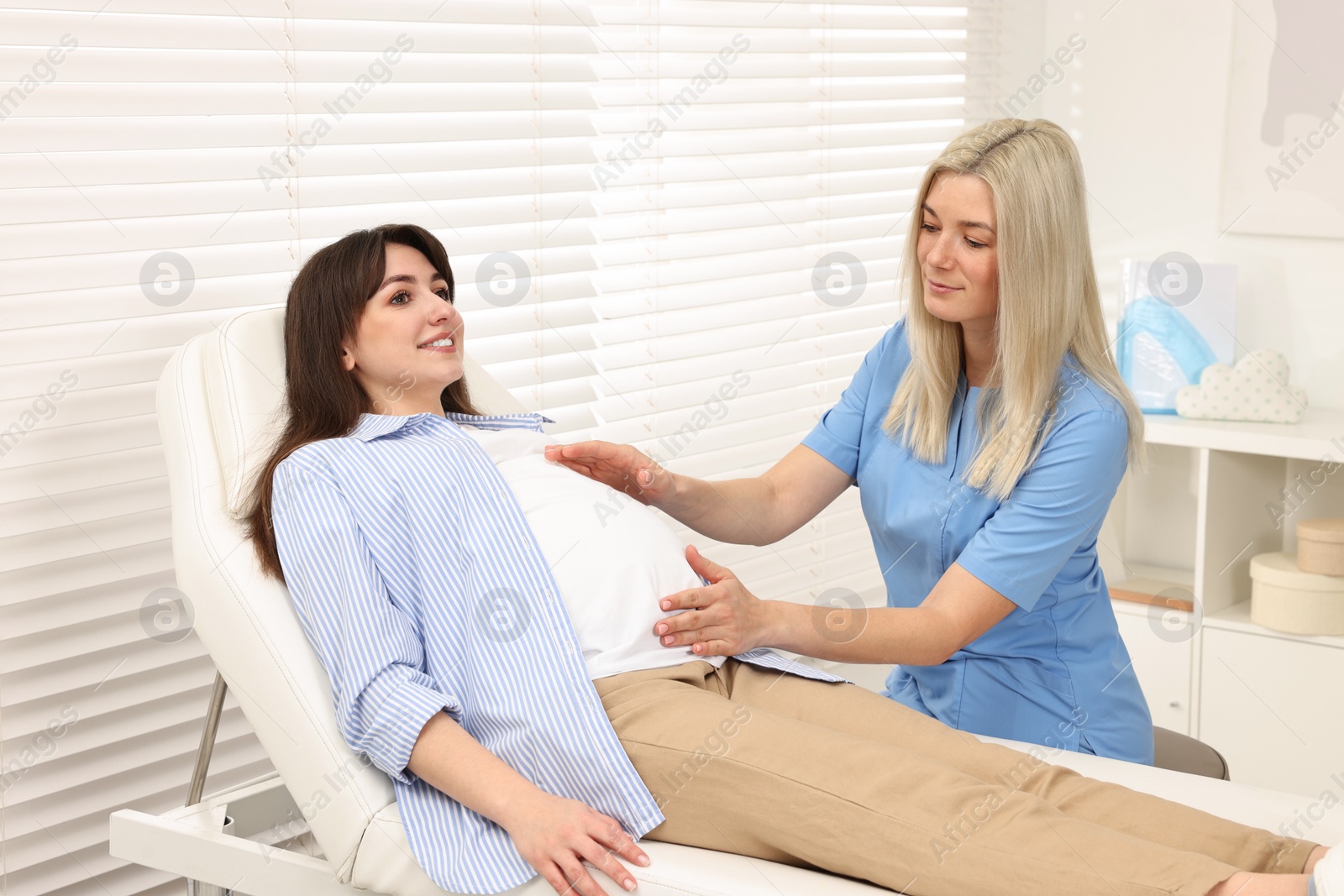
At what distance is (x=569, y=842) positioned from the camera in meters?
1.21

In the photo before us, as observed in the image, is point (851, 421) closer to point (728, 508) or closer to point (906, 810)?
point (728, 508)

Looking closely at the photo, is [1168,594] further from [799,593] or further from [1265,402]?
[799,593]

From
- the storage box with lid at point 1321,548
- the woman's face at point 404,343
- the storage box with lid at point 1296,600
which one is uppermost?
the woman's face at point 404,343

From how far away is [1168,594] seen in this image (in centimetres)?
279

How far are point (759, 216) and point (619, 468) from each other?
1.02m

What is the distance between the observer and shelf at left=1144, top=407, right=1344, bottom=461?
8.09ft

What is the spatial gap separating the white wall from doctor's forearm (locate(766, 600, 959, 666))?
5.64 ft

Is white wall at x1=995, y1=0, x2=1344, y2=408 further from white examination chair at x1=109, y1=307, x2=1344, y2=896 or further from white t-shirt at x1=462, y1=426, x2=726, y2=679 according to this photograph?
white t-shirt at x1=462, y1=426, x2=726, y2=679

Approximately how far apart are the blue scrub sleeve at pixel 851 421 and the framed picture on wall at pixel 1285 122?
1418 millimetres

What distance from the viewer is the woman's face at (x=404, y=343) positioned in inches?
64.3

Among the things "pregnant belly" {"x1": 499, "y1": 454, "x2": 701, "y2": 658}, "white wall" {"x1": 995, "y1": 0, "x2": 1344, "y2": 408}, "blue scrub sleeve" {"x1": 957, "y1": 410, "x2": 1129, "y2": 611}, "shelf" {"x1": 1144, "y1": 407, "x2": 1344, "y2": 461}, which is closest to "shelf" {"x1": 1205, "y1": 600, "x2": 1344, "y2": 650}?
"shelf" {"x1": 1144, "y1": 407, "x2": 1344, "y2": 461}

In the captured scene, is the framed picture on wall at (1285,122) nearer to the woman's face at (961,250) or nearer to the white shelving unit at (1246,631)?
the white shelving unit at (1246,631)

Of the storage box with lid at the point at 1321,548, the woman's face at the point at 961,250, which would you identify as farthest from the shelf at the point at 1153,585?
the woman's face at the point at 961,250

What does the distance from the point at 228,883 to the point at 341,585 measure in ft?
1.21
